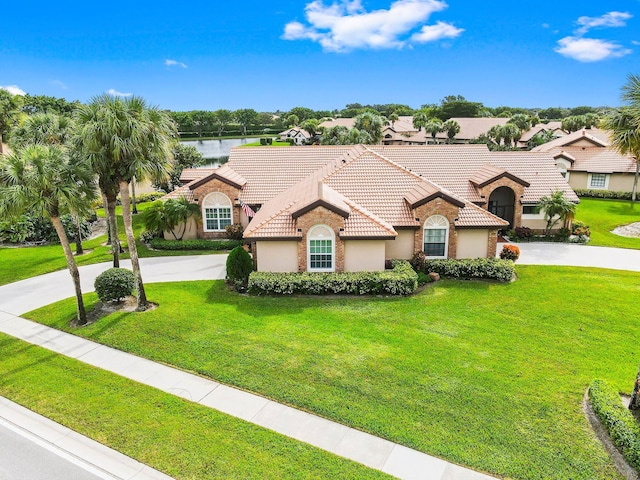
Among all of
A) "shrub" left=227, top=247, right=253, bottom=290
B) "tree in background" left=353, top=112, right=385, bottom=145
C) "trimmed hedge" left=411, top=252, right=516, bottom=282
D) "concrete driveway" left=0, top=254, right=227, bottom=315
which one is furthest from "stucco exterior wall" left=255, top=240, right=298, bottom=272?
"tree in background" left=353, top=112, right=385, bottom=145

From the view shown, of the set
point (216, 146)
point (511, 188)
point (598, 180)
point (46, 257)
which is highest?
point (216, 146)

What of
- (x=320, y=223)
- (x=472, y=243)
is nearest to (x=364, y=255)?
(x=320, y=223)

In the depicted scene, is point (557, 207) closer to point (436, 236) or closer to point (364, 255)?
point (436, 236)

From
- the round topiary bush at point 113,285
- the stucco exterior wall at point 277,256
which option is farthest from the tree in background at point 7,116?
the stucco exterior wall at point 277,256

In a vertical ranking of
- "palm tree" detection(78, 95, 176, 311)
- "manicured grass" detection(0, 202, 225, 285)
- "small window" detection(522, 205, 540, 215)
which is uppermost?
"palm tree" detection(78, 95, 176, 311)

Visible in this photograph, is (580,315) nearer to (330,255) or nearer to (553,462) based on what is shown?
(553,462)

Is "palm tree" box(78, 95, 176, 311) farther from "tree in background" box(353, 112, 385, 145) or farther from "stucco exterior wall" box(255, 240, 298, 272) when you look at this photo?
"tree in background" box(353, 112, 385, 145)

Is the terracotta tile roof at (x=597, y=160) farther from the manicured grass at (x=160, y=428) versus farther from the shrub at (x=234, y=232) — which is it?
the manicured grass at (x=160, y=428)
